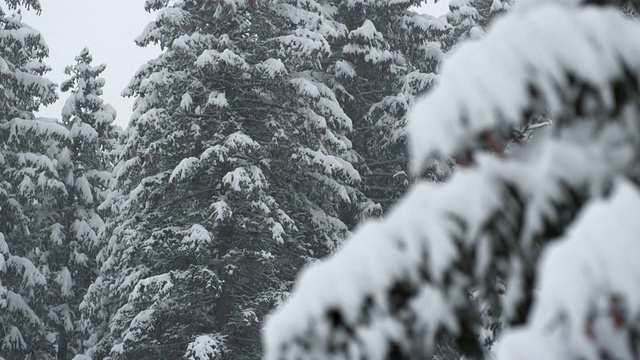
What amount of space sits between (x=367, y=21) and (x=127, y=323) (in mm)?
8579

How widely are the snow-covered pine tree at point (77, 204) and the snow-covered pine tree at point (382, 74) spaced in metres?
8.68

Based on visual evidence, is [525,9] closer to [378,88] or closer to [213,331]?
[213,331]

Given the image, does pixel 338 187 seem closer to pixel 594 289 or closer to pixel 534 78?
pixel 534 78

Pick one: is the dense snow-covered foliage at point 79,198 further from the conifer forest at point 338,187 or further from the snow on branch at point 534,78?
the snow on branch at point 534,78

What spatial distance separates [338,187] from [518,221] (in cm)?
1270

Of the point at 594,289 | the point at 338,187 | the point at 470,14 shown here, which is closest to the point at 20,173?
the point at 338,187

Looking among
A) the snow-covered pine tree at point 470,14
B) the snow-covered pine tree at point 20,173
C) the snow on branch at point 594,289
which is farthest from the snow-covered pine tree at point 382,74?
the snow on branch at point 594,289

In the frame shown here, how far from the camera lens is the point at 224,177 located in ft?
41.1

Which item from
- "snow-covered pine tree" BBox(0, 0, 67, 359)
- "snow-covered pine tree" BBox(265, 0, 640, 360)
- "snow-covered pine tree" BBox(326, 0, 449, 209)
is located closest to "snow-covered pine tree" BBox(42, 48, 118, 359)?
"snow-covered pine tree" BBox(0, 0, 67, 359)

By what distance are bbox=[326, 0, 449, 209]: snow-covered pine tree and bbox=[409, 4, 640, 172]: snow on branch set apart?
14.1m

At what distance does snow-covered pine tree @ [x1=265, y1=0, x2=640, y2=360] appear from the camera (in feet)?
4.93

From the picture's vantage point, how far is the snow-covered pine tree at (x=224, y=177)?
506 inches

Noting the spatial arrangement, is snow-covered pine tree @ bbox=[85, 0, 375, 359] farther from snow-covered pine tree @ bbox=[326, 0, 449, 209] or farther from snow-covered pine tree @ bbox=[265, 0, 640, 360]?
snow-covered pine tree @ bbox=[265, 0, 640, 360]

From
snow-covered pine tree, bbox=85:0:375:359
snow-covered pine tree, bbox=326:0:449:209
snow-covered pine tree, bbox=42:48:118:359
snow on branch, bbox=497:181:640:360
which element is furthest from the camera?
snow-covered pine tree, bbox=42:48:118:359
